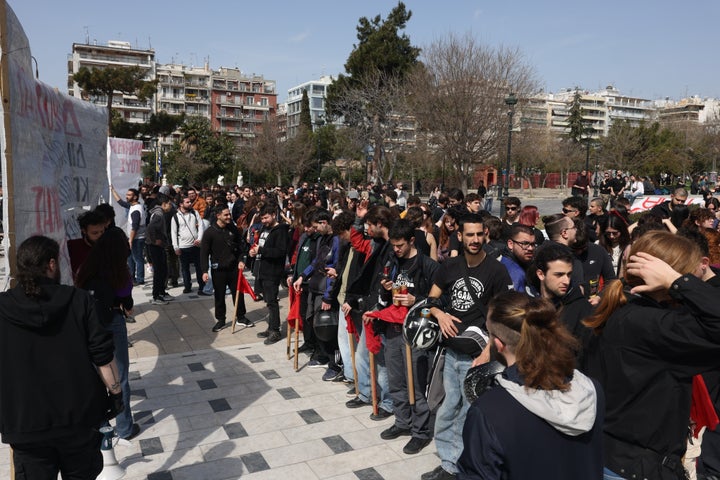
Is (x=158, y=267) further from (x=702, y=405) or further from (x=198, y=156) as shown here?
(x=198, y=156)

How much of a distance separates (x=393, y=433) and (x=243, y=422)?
1557 mm

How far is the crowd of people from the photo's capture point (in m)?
2.12

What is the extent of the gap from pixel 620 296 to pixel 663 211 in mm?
8003

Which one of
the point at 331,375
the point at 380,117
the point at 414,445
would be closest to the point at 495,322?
the point at 414,445

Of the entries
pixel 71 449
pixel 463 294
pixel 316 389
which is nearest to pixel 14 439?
pixel 71 449

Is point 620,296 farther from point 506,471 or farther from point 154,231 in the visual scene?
point 154,231

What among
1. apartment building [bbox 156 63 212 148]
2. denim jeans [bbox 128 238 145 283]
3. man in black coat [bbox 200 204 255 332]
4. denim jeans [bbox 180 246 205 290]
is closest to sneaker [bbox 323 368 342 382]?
man in black coat [bbox 200 204 255 332]

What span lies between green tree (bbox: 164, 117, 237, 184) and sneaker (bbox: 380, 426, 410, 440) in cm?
4236

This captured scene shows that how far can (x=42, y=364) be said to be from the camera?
319cm

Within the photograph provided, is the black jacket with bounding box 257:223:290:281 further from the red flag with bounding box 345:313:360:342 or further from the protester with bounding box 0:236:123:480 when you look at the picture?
the protester with bounding box 0:236:123:480

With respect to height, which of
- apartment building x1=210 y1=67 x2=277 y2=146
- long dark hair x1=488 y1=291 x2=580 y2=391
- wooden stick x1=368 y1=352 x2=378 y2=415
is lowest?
wooden stick x1=368 y1=352 x2=378 y2=415

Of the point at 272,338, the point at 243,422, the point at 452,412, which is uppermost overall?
the point at 452,412

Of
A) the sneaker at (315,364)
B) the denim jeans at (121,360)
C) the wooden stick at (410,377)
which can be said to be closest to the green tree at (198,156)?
the sneaker at (315,364)

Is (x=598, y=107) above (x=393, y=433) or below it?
above
